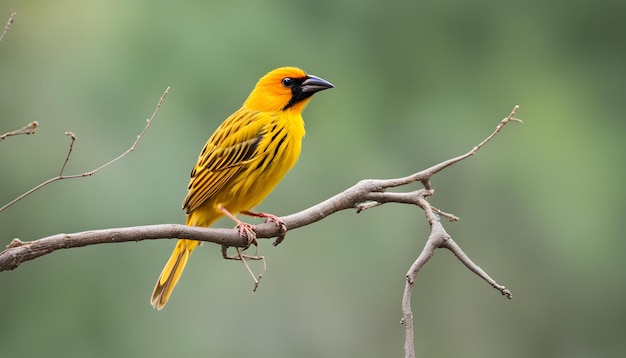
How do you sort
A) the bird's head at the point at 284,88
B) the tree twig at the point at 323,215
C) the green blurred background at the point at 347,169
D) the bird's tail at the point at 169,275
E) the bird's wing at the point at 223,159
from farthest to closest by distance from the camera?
1. the green blurred background at the point at 347,169
2. the bird's head at the point at 284,88
3. the bird's tail at the point at 169,275
4. the bird's wing at the point at 223,159
5. the tree twig at the point at 323,215

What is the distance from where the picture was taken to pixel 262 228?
367cm

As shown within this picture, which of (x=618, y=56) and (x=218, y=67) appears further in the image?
(x=618, y=56)

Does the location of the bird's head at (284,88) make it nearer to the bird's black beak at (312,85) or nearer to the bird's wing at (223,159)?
the bird's black beak at (312,85)

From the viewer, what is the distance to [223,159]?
4.09 metres

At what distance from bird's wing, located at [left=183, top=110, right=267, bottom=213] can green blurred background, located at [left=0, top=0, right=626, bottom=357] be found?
2.25 m

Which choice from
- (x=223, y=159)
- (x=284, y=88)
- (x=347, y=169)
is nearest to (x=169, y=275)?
(x=223, y=159)

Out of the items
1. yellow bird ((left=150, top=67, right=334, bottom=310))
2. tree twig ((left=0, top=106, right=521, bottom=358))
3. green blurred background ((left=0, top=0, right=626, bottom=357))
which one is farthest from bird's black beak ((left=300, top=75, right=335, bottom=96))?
green blurred background ((left=0, top=0, right=626, bottom=357))

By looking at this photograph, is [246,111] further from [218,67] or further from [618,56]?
[618,56]

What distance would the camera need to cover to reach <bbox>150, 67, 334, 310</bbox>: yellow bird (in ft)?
13.3

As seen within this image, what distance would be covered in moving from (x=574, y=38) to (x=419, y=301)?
3.40 metres

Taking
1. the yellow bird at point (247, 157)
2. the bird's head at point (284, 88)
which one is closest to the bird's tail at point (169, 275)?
the yellow bird at point (247, 157)

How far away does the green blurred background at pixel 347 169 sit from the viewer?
22.9 ft

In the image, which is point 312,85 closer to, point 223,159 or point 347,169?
point 223,159

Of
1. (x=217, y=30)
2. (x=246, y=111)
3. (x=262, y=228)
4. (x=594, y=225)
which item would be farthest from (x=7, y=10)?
(x=594, y=225)
